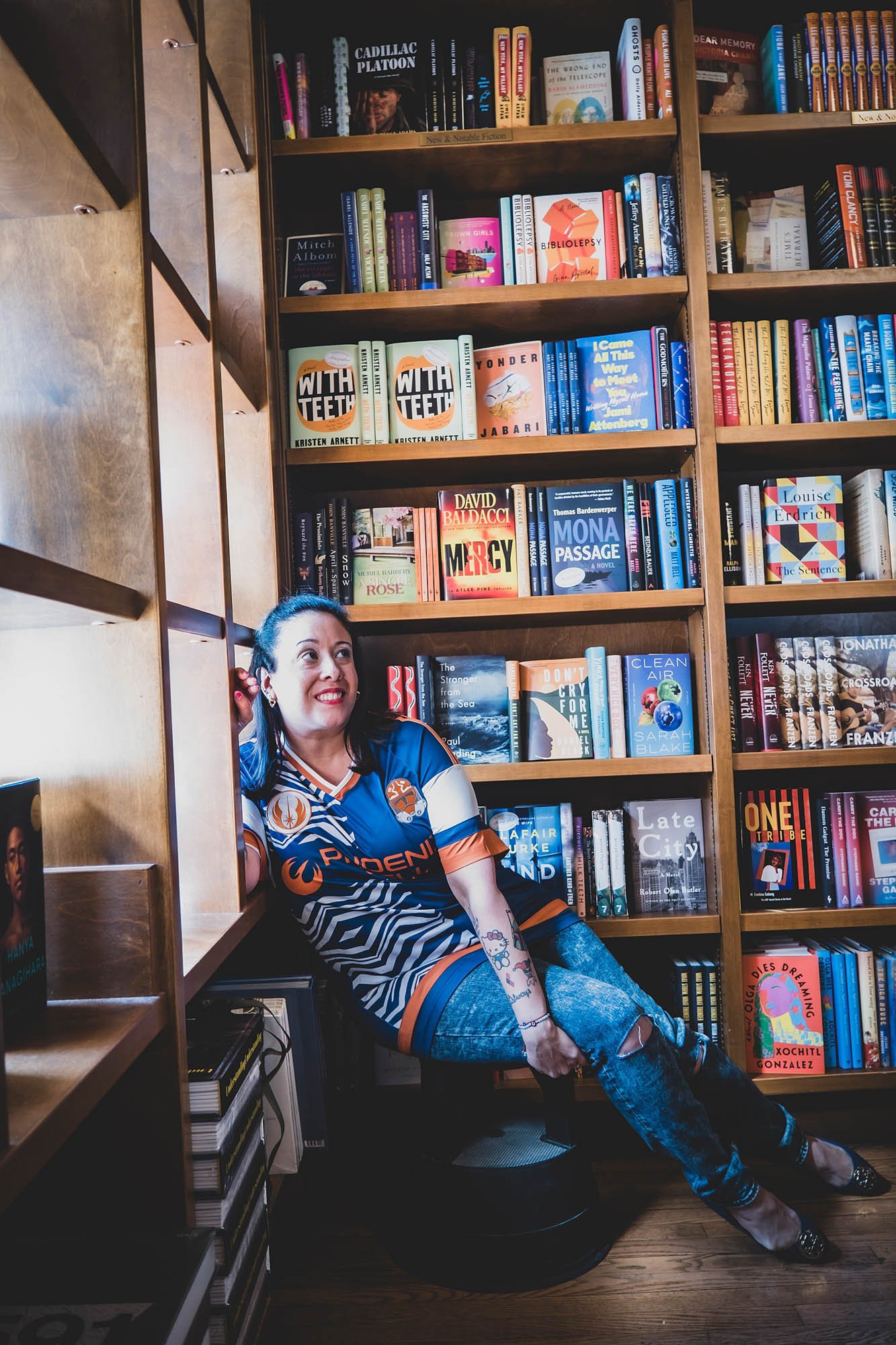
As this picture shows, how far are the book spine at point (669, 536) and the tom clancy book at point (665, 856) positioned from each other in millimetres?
530

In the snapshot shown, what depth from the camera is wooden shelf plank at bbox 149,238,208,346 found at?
123cm

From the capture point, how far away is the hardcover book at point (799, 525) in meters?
2.11

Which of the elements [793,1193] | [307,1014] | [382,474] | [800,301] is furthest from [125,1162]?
[800,301]

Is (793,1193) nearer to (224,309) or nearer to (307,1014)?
(307,1014)

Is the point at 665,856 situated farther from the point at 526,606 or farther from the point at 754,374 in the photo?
the point at 754,374

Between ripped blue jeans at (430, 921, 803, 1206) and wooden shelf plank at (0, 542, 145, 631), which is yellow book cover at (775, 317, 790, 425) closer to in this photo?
ripped blue jeans at (430, 921, 803, 1206)

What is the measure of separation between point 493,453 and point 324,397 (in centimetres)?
43

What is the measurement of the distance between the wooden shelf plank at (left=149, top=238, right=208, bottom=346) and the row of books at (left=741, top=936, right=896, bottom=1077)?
68.7 inches

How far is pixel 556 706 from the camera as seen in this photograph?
6.98 ft

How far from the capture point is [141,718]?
3.54ft

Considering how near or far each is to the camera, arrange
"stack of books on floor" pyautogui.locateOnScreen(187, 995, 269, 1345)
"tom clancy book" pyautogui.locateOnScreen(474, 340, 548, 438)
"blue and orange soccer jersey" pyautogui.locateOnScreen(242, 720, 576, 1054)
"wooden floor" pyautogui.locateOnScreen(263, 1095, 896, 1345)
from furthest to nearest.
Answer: "tom clancy book" pyautogui.locateOnScreen(474, 340, 548, 438)
"blue and orange soccer jersey" pyautogui.locateOnScreen(242, 720, 576, 1054)
"wooden floor" pyautogui.locateOnScreen(263, 1095, 896, 1345)
"stack of books on floor" pyautogui.locateOnScreen(187, 995, 269, 1345)

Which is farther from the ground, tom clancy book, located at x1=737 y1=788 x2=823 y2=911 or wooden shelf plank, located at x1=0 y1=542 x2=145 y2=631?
wooden shelf plank, located at x1=0 y1=542 x2=145 y2=631

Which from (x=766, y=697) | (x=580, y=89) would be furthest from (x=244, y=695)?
(x=580, y=89)

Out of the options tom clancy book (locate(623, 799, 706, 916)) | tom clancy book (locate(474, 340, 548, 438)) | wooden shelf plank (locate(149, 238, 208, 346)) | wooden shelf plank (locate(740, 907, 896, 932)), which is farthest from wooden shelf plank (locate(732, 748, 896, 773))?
wooden shelf plank (locate(149, 238, 208, 346))
